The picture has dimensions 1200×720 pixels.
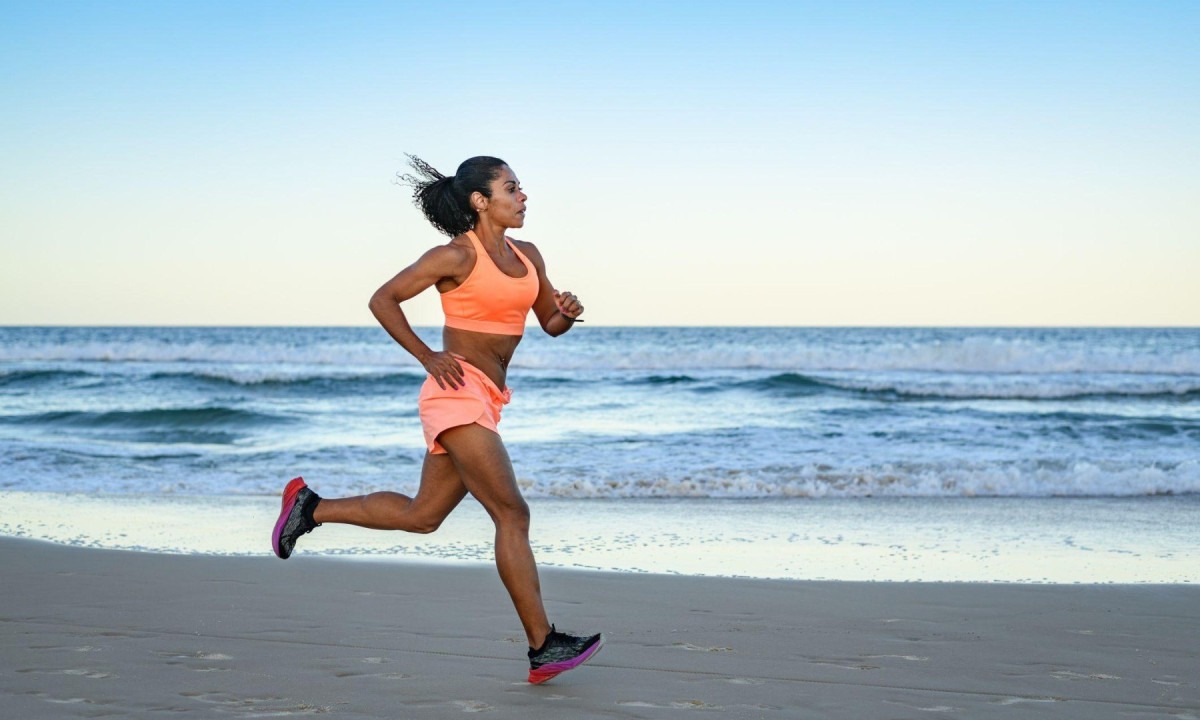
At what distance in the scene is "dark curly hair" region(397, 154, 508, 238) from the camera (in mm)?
4191

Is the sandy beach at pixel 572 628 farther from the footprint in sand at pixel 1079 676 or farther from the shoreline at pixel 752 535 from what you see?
the shoreline at pixel 752 535

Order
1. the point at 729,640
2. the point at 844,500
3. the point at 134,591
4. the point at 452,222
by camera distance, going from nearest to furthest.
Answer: the point at 452,222
the point at 729,640
the point at 134,591
the point at 844,500

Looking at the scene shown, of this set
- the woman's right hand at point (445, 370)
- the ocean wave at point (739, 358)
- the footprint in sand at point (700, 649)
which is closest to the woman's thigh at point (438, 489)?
the woman's right hand at point (445, 370)

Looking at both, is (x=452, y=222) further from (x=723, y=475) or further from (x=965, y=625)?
(x=723, y=475)

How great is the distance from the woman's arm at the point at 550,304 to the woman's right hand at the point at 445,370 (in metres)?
0.41

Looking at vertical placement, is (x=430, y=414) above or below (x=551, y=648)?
above

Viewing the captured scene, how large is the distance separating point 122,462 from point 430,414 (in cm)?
937

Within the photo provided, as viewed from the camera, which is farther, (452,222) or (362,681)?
(452,222)

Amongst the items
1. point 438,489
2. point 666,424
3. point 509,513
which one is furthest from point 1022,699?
point 666,424

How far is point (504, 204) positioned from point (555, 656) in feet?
5.40

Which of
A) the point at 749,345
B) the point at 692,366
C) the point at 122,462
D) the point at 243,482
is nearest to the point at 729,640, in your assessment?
the point at 243,482

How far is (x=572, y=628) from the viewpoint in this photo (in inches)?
193

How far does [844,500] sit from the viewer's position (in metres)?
9.70

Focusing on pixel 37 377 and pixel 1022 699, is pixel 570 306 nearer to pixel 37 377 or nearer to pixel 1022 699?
pixel 1022 699
